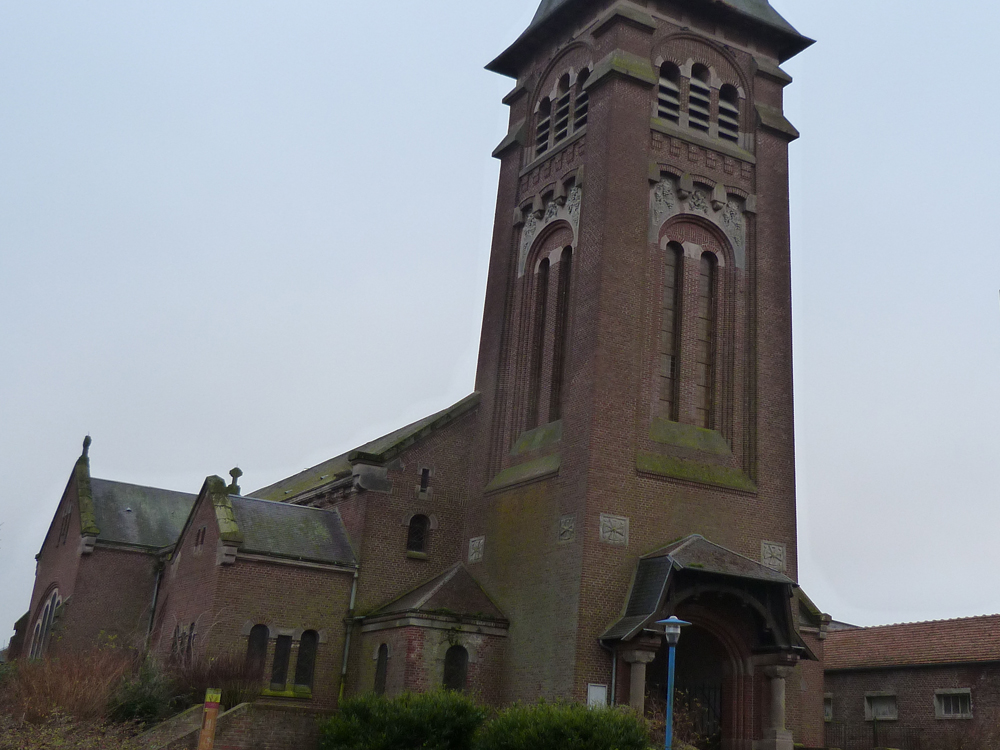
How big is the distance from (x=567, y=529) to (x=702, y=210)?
10.9 m

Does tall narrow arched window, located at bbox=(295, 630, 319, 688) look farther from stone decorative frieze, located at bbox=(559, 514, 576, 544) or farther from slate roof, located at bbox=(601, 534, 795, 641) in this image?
slate roof, located at bbox=(601, 534, 795, 641)

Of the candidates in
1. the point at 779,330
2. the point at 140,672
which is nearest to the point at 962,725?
the point at 779,330

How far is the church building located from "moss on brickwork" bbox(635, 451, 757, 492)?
92mm

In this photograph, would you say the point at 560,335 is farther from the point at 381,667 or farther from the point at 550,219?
the point at 381,667

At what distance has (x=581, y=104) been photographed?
3534 centimetres

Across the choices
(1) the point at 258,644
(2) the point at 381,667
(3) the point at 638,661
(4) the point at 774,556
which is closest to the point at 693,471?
(4) the point at 774,556

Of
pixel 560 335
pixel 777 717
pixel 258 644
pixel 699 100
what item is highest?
pixel 699 100

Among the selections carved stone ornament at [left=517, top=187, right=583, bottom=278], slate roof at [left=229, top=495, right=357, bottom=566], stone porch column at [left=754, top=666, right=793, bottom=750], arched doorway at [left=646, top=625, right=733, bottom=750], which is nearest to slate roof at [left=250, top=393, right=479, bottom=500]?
slate roof at [left=229, top=495, right=357, bottom=566]

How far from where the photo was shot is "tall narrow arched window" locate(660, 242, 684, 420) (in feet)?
104

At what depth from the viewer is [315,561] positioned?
31219mm

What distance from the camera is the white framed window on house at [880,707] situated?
36.3 m

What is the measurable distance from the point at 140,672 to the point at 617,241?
1679 centimetres

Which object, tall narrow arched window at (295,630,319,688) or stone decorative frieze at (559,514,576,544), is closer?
stone decorative frieze at (559,514,576,544)

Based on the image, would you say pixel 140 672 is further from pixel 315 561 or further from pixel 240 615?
pixel 315 561
